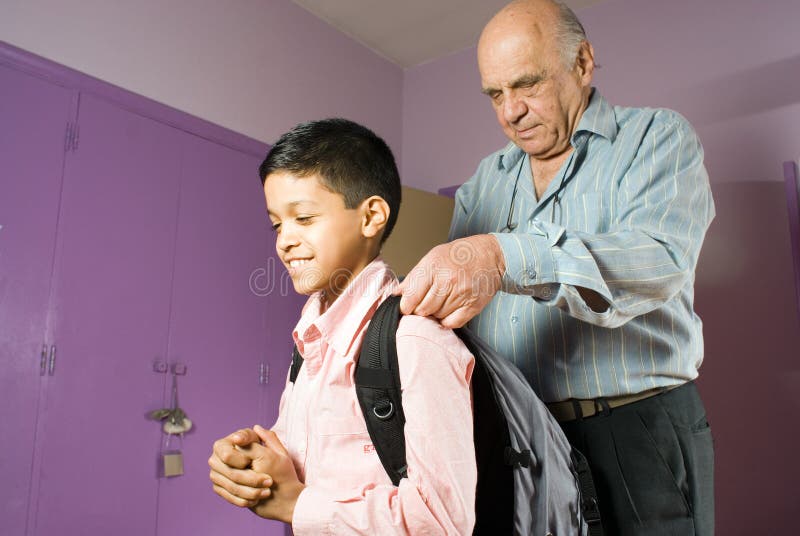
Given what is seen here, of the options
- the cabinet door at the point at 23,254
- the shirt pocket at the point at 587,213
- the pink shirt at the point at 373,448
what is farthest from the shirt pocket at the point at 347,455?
the cabinet door at the point at 23,254

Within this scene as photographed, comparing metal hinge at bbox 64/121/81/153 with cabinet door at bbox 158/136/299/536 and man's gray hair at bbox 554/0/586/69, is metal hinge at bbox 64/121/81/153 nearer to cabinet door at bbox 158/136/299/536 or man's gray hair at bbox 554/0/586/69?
cabinet door at bbox 158/136/299/536

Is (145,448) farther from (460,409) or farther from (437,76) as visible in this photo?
(437,76)

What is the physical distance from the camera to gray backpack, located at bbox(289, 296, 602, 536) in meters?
0.84

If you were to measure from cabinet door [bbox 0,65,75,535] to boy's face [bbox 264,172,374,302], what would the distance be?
1.60 m

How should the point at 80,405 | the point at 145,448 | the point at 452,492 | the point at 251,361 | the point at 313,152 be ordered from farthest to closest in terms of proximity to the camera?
the point at 251,361
the point at 145,448
the point at 80,405
the point at 313,152
the point at 452,492

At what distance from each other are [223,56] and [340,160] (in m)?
2.27

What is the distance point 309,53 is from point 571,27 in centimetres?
247

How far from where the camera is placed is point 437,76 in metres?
4.10

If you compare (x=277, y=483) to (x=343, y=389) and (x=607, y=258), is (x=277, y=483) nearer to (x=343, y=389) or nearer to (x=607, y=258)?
(x=343, y=389)

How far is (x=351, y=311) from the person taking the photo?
99 cm

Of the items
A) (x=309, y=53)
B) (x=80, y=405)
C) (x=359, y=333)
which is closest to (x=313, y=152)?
(x=359, y=333)

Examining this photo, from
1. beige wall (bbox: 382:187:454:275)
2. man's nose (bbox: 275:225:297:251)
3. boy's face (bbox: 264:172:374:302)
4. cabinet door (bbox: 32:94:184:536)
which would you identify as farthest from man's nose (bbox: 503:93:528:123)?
cabinet door (bbox: 32:94:184:536)

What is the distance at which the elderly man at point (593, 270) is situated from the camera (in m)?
0.89

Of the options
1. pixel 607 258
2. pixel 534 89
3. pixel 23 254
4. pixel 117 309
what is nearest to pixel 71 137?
pixel 23 254
